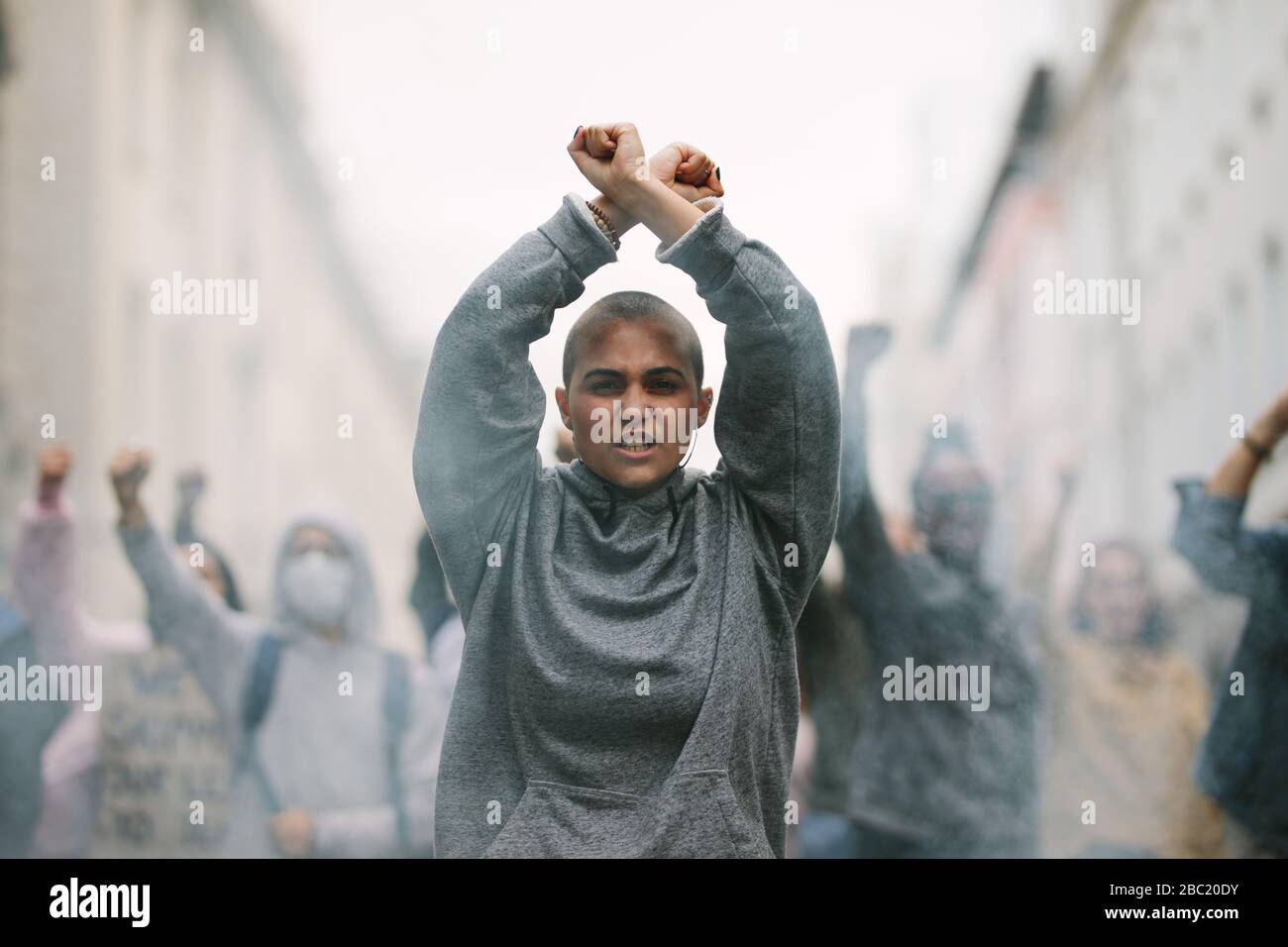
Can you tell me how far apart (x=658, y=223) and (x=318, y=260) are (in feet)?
43.1

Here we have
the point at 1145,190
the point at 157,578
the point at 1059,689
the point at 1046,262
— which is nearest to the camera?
the point at 157,578

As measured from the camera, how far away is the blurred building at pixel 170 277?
868 centimetres

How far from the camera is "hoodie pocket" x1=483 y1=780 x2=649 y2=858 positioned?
5.45ft

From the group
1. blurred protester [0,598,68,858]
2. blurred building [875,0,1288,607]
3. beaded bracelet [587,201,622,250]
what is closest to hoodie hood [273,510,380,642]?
blurred protester [0,598,68,858]

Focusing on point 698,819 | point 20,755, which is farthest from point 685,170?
point 20,755

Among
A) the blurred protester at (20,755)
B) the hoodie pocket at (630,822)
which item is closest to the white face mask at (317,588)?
the blurred protester at (20,755)

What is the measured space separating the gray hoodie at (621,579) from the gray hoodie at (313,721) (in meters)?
1.94

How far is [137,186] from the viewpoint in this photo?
32.2 ft

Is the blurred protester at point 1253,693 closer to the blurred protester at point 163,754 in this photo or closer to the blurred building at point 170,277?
the blurred protester at point 163,754

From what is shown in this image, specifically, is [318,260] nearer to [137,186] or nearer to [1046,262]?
[137,186]

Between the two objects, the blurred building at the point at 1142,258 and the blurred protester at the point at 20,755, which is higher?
the blurred building at the point at 1142,258

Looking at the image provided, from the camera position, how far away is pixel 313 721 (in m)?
3.71

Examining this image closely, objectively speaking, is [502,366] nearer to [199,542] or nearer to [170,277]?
[199,542]
